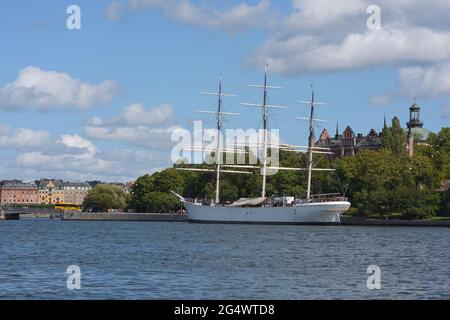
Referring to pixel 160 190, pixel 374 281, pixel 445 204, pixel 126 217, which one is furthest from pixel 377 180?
pixel 374 281

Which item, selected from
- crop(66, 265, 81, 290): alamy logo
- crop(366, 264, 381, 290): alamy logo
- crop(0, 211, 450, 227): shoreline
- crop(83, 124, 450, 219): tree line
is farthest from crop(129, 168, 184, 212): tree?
crop(366, 264, 381, 290): alamy logo

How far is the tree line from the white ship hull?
6.73 metres

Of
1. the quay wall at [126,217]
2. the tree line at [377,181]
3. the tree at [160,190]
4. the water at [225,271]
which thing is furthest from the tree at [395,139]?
the water at [225,271]

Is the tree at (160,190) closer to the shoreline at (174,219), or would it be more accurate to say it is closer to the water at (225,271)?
the shoreline at (174,219)

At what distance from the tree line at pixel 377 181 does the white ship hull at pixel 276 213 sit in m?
6.73

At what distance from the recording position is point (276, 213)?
13275 centimetres

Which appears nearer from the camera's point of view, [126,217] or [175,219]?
[175,219]

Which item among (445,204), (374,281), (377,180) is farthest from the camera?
(377,180)

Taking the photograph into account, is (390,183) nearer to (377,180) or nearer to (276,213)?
(377,180)

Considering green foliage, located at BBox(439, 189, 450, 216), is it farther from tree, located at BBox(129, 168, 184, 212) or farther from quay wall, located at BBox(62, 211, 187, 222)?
tree, located at BBox(129, 168, 184, 212)

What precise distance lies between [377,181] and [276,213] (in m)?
16.4
